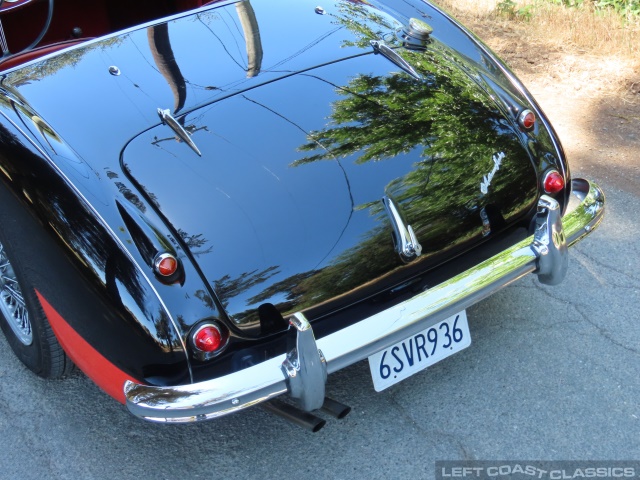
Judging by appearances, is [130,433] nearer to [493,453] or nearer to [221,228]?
[221,228]

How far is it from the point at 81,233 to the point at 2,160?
18.8 inches

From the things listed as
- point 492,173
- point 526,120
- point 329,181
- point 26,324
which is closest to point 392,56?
point 526,120

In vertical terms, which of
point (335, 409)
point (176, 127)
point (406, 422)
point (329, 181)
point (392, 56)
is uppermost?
point (176, 127)

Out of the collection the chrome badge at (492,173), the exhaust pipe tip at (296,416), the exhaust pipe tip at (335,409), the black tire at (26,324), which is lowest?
the exhaust pipe tip at (335,409)

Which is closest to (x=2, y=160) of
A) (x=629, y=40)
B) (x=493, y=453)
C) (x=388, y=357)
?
(x=388, y=357)

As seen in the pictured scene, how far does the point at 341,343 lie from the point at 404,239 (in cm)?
38

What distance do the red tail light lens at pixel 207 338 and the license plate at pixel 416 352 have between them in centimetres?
54

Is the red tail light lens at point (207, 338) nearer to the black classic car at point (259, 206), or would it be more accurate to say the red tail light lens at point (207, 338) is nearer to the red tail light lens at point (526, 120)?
the black classic car at point (259, 206)

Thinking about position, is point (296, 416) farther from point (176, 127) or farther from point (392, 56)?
point (392, 56)

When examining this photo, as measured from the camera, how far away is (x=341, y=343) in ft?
7.31

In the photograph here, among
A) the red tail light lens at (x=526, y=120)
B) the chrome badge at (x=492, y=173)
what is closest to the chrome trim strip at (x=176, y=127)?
the chrome badge at (x=492, y=173)

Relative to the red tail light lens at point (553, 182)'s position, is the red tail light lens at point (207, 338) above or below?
above

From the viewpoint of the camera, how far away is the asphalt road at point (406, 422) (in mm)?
2537

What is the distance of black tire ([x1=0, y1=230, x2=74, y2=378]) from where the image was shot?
103 inches
